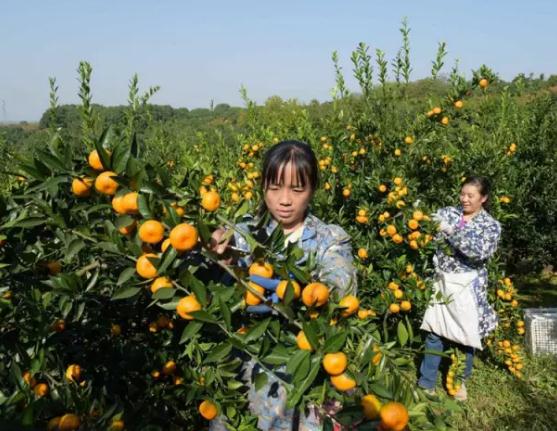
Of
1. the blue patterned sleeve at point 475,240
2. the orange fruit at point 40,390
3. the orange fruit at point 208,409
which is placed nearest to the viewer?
the orange fruit at point 40,390

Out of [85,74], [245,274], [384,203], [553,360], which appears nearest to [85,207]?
[245,274]

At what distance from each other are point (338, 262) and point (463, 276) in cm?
214

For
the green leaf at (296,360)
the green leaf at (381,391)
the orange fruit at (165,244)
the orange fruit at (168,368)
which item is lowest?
the orange fruit at (168,368)

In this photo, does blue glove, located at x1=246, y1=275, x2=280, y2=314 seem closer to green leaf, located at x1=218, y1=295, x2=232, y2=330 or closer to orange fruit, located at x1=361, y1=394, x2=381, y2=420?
green leaf, located at x1=218, y1=295, x2=232, y2=330

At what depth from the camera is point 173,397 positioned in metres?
1.40

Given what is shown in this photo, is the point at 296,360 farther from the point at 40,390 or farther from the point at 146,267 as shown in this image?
the point at 40,390

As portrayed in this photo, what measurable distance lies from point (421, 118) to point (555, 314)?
7.29 feet

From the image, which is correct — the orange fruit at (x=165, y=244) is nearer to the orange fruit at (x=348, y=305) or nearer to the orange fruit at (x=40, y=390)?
the orange fruit at (x=348, y=305)

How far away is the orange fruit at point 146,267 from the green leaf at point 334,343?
343 mm

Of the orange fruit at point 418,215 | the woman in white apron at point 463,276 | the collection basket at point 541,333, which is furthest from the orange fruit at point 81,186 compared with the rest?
the collection basket at point 541,333

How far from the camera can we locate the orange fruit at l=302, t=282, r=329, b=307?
2.86 ft

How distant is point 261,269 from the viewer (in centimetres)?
93

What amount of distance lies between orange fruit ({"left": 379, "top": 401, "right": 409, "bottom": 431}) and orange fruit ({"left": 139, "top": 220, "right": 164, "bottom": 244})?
509 mm

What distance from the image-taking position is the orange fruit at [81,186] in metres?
0.96
